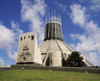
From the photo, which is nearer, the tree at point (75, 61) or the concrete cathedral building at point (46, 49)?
the concrete cathedral building at point (46, 49)

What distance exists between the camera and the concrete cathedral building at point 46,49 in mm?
24922

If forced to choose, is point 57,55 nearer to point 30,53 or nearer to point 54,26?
point 30,53

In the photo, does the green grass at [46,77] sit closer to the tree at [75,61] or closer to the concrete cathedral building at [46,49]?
the concrete cathedral building at [46,49]

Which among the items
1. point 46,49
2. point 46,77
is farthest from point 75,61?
point 46,77

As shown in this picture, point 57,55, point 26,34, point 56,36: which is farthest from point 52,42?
point 26,34

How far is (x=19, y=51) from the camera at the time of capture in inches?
1033

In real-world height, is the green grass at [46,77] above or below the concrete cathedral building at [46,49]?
below

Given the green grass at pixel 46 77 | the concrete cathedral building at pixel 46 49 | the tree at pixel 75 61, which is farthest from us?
the tree at pixel 75 61

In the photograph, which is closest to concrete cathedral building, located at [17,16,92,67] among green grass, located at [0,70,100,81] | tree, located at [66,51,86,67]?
tree, located at [66,51,86,67]

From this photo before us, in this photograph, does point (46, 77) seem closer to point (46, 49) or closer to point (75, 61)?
point (75, 61)

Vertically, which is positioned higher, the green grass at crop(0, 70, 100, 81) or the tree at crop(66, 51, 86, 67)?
→ the tree at crop(66, 51, 86, 67)

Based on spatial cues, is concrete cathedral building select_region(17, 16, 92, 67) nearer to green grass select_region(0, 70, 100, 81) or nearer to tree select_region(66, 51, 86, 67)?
tree select_region(66, 51, 86, 67)

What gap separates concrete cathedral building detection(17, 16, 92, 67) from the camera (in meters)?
24.9

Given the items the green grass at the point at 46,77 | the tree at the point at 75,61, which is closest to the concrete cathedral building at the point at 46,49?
the tree at the point at 75,61
